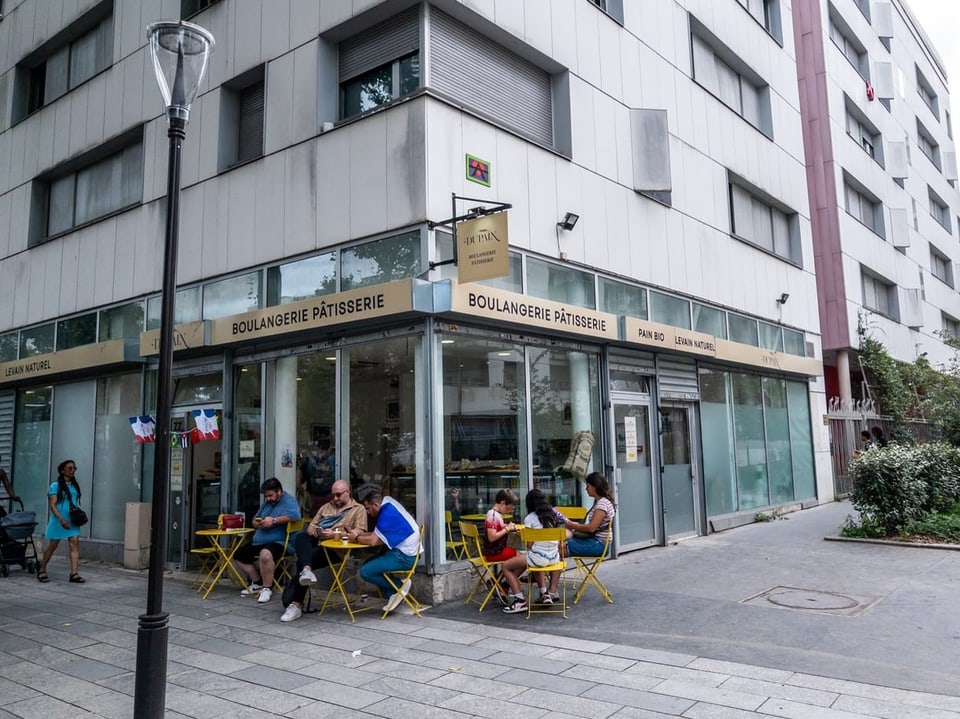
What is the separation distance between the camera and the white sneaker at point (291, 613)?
7570 millimetres

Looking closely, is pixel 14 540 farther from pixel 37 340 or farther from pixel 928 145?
pixel 928 145

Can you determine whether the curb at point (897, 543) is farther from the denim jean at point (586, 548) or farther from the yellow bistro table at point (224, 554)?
the yellow bistro table at point (224, 554)

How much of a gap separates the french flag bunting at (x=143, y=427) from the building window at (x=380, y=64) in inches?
211

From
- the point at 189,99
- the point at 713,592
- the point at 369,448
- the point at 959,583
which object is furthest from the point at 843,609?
the point at 189,99

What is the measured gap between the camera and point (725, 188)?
14.8 metres

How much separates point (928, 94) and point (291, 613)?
4034 cm

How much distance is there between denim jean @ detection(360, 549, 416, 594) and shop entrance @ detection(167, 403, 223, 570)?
170 inches

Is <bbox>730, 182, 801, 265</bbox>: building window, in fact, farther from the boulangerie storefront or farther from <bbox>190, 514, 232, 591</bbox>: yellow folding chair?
<bbox>190, 514, 232, 591</bbox>: yellow folding chair

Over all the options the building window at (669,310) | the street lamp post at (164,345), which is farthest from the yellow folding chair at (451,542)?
the building window at (669,310)

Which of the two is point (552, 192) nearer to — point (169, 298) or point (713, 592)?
point (713, 592)

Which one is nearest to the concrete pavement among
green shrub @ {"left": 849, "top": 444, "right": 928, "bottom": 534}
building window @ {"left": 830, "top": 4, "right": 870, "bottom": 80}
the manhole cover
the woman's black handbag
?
the manhole cover

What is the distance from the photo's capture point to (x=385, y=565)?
24.3 ft

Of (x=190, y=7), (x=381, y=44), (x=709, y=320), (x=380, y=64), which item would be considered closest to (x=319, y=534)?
(x=380, y=64)

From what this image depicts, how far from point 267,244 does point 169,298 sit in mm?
5499
